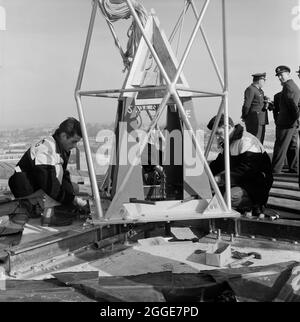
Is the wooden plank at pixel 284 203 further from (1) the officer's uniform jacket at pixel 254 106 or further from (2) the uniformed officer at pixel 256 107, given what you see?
(1) the officer's uniform jacket at pixel 254 106

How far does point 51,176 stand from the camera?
16.5 feet

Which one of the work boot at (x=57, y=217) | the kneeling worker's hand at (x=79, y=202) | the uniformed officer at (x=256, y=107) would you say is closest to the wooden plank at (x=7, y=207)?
the work boot at (x=57, y=217)

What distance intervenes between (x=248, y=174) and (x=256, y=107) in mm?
4449

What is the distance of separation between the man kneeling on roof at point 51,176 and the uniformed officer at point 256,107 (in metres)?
4.90

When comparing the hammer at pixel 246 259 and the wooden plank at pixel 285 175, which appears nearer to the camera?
the hammer at pixel 246 259

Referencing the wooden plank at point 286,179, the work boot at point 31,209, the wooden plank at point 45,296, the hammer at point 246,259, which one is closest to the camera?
the wooden plank at point 45,296

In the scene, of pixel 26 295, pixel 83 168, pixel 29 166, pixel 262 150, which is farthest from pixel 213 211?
pixel 83 168

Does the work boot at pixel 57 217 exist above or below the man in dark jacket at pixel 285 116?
below

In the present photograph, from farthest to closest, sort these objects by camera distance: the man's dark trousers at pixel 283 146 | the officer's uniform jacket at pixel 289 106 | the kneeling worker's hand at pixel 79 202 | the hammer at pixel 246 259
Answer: the man's dark trousers at pixel 283 146
the officer's uniform jacket at pixel 289 106
the kneeling worker's hand at pixel 79 202
the hammer at pixel 246 259

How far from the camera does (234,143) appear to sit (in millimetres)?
5152

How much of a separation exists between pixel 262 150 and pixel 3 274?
3137 mm

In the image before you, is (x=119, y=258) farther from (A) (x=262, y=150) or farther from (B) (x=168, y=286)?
(A) (x=262, y=150)

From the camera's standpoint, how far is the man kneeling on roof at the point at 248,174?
5.04 m

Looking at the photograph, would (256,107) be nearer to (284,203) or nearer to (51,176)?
(284,203)
